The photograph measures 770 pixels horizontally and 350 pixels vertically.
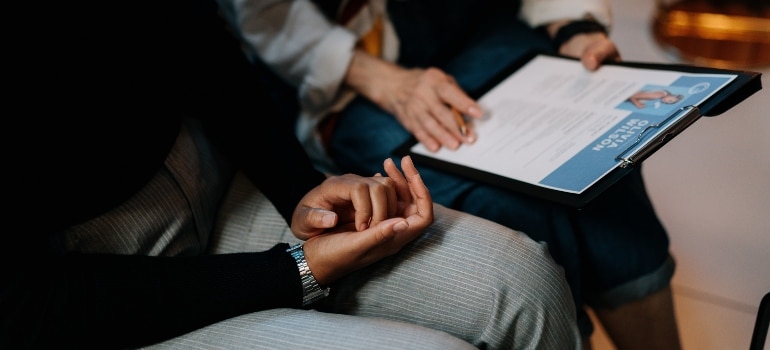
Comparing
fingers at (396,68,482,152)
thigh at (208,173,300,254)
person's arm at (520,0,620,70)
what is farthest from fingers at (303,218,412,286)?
person's arm at (520,0,620,70)

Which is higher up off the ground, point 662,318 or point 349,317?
point 349,317

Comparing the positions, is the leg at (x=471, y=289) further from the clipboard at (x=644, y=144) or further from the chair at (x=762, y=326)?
the chair at (x=762, y=326)

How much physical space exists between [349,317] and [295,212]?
0.54 feet

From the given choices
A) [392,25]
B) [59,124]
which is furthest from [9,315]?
[392,25]

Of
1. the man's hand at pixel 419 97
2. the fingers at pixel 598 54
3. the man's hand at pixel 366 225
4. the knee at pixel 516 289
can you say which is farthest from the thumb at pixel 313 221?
the fingers at pixel 598 54

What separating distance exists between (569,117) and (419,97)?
0.80ft

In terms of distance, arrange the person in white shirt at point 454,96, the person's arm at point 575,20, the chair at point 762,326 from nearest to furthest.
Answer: the chair at point 762,326 < the person in white shirt at point 454,96 < the person's arm at point 575,20

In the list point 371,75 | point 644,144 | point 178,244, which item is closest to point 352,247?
point 178,244

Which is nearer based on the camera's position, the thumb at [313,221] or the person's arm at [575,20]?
the thumb at [313,221]

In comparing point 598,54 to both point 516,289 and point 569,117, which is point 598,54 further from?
point 516,289

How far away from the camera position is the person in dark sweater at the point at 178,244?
74 centimetres

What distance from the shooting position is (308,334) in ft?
2.42

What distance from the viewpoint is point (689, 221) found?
58.3 inches

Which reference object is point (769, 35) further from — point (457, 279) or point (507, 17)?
point (457, 279)
